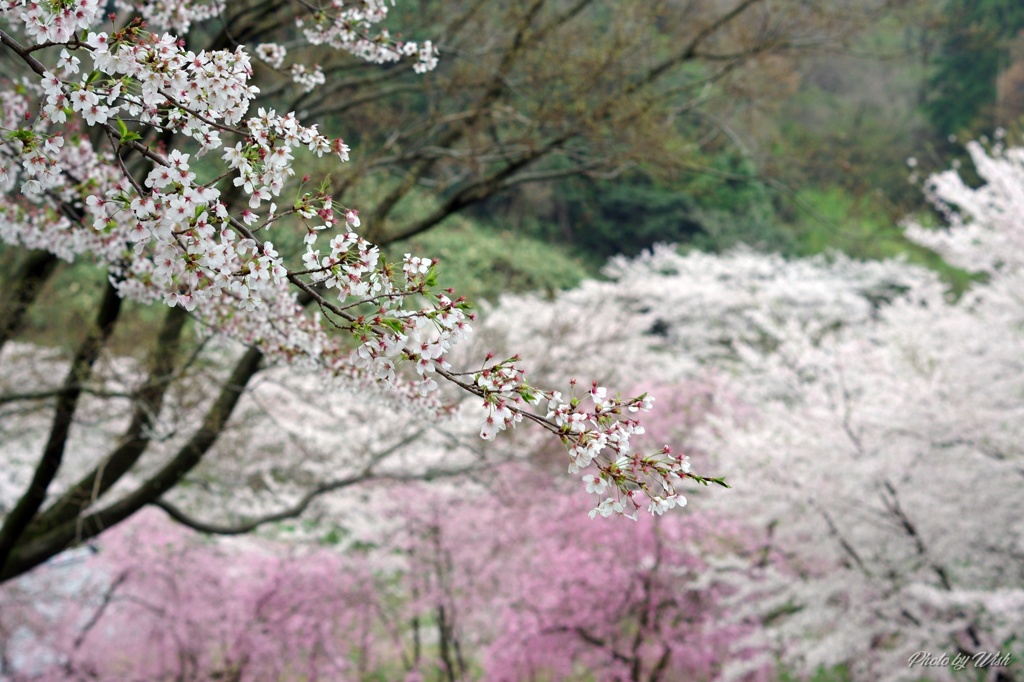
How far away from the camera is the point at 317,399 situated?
6.11m

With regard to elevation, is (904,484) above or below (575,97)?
below

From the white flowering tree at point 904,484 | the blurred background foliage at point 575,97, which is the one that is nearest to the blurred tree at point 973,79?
the white flowering tree at point 904,484

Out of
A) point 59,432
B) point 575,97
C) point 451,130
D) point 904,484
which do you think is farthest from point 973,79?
point 59,432

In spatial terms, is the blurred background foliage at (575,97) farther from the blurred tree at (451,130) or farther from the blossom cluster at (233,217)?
the blossom cluster at (233,217)

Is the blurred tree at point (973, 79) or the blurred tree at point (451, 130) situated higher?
the blurred tree at point (973, 79)

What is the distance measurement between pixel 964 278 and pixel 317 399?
16349mm

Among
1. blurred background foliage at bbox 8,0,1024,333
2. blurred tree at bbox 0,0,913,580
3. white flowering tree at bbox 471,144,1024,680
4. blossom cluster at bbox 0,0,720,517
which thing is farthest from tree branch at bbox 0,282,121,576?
Answer: white flowering tree at bbox 471,144,1024,680

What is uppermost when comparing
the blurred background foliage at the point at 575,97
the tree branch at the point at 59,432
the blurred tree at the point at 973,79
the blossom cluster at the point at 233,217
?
the blurred tree at the point at 973,79

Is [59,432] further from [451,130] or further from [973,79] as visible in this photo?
[973,79]

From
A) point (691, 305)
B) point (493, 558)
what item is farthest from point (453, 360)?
point (691, 305)

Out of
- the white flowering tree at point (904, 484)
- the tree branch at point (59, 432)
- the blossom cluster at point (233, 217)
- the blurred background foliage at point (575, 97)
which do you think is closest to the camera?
the blossom cluster at point (233, 217)

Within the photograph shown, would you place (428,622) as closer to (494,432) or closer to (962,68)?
(494,432)

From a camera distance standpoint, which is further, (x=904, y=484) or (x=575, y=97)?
(x=904, y=484)

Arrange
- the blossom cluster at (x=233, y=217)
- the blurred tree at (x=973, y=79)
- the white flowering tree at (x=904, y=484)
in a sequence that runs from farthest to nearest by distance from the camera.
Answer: the blurred tree at (x=973, y=79) → the white flowering tree at (x=904, y=484) → the blossom cluster at (x=233, y=217)
